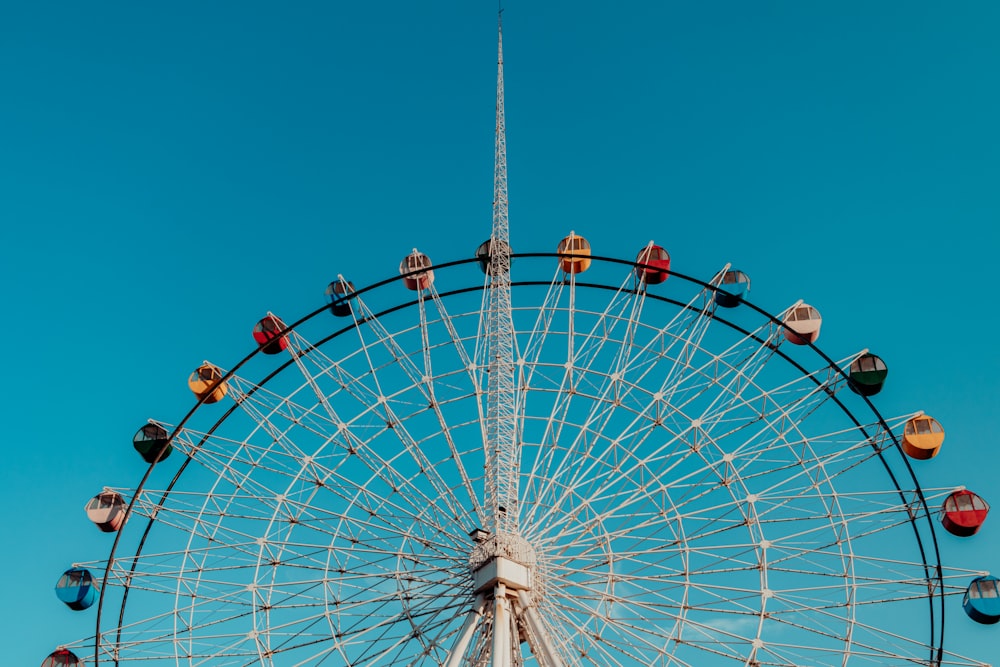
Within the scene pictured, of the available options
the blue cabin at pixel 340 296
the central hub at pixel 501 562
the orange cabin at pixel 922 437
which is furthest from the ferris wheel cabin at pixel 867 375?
the blue cabin at pixel 340 296

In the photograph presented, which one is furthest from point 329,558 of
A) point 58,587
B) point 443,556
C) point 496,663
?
point 58,587

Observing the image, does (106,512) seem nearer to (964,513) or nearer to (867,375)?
(867,375)

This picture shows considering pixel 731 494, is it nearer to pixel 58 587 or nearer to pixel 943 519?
pixel 943 519

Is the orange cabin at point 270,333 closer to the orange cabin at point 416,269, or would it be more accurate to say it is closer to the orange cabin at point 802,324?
the orange cabin at point 416,269

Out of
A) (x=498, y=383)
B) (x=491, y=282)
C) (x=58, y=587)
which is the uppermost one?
(x=491, y=282)

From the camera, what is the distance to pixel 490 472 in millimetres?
34156

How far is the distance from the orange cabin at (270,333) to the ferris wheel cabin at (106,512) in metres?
5.78

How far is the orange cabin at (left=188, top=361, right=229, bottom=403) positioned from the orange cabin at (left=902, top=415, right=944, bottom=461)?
1868 centimetres

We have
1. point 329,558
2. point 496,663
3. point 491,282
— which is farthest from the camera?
point 491,282

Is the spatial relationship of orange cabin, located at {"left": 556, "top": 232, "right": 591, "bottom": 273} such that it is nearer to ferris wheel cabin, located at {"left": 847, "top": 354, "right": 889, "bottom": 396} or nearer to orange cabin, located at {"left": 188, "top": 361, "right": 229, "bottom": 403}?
ferris wheel cabin, located at {"left": 847, "top": 354, "right": 889, "bottom": 396}

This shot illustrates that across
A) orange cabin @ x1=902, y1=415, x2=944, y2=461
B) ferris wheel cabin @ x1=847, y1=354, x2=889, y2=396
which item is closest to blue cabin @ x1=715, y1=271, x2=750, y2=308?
ferris wheel cabin @ x1=847, y1=354, x2=889, y2=396

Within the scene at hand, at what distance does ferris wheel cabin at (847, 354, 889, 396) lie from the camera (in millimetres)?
34562

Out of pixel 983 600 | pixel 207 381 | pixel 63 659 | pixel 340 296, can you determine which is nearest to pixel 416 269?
pixel 340 296

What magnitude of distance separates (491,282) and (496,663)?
35.9ft
